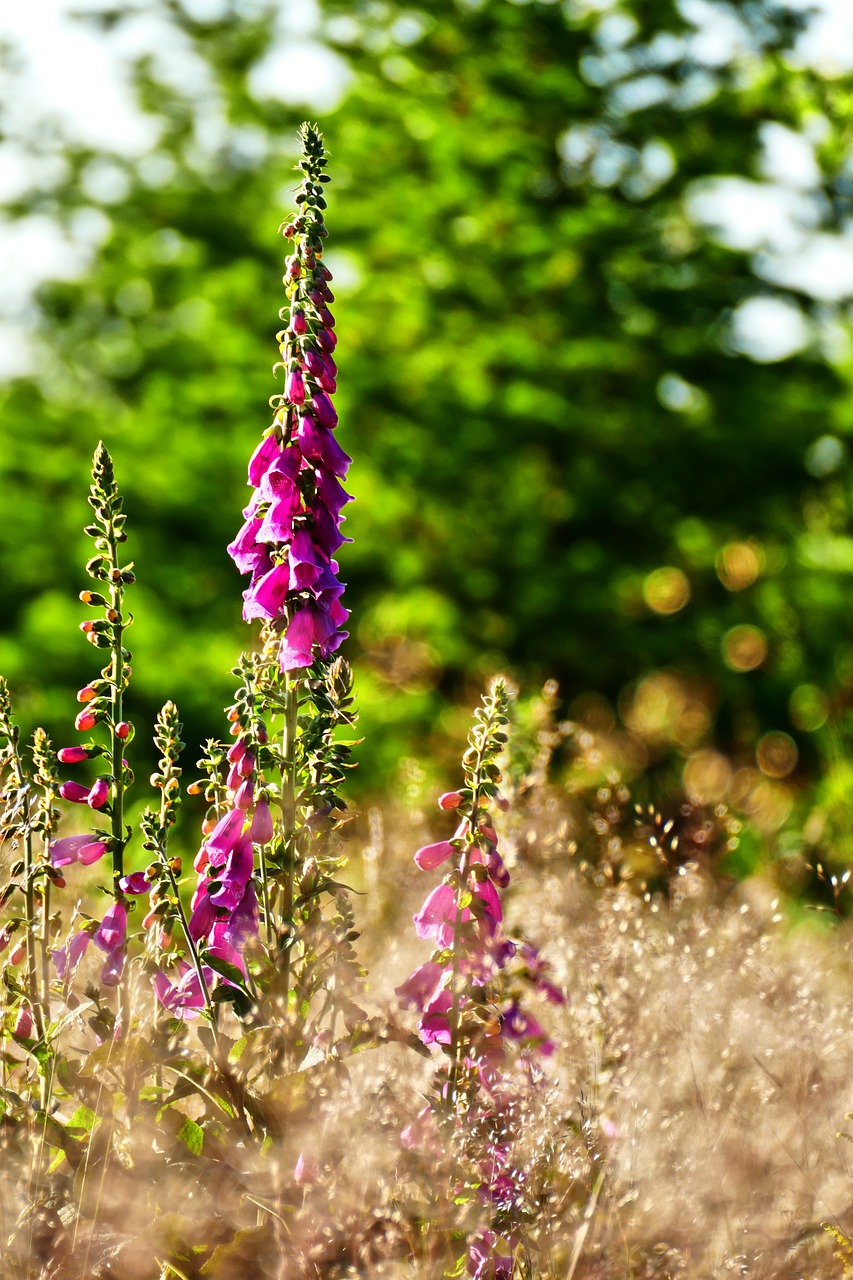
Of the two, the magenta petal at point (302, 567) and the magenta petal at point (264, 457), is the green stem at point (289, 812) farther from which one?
the magenta petal at point (264, 457)

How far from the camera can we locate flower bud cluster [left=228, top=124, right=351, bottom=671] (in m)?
1.66

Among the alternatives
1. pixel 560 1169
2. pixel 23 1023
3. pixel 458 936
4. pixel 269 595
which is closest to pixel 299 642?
pixel 269 595

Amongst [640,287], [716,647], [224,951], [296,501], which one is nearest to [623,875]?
[224,951]

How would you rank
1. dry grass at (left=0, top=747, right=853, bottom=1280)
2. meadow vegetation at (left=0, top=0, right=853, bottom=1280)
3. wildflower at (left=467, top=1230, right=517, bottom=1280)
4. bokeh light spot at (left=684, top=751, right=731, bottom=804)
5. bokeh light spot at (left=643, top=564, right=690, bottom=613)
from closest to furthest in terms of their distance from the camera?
dry grass at (left=0, top=747, right=853, bottom=1280)
wildflower at (left=467, top=1230, right=517, bottom=1280)
bokeh light spot at (left=684, top=751, right=731, bottom=804)
meadow vegetation at (left=0, top=0, right=853, bottom=1280)
bokeh light spot at (left=643, top=564, right=690, bottom=613)

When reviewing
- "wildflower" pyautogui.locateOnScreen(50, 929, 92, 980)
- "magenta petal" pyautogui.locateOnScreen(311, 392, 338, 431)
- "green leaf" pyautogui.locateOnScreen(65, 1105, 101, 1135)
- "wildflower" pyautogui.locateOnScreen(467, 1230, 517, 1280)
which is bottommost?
"wildflower" pyautogui.locateOnScreen(467, 1230, 517, 1280)

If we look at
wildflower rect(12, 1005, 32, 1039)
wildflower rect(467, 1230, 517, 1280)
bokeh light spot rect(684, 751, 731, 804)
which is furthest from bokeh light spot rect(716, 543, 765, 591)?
wildflower rect(12, 1005, 32, 1039)

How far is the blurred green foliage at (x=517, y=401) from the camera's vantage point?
7.35m

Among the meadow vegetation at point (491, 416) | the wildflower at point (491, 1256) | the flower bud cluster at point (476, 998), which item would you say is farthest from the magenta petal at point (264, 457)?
the meadow vegetation at point (491, 416)

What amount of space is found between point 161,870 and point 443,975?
43cm

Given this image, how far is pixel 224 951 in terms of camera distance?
1677 mm

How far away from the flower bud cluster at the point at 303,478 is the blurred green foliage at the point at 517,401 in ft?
17.4

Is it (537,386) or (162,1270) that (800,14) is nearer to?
(537,386)

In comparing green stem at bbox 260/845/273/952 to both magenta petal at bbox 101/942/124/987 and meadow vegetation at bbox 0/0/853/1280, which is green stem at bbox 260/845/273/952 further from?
meadow vegetation at bbox 0/0/853/1280

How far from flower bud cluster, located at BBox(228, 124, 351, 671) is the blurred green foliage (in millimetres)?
5296
